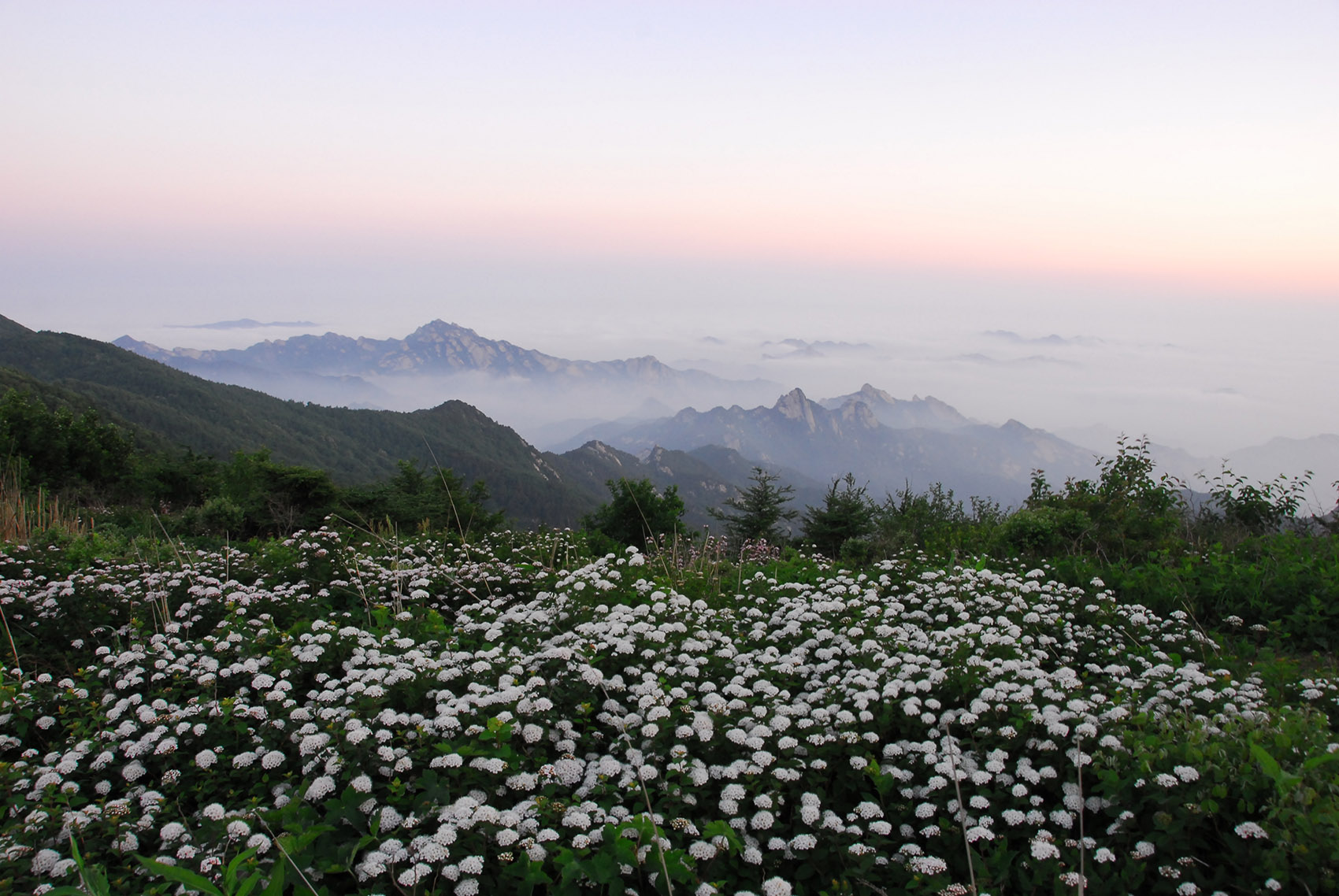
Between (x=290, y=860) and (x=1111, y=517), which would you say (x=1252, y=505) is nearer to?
(x=1111, y=517)

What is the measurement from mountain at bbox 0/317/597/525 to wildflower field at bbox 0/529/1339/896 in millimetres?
92857

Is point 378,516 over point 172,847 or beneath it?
beneath

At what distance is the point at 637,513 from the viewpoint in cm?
1449

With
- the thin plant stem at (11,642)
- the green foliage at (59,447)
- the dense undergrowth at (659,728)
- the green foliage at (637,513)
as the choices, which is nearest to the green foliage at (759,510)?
the green foliage at (637,513)

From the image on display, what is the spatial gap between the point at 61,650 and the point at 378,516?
9.33 meters

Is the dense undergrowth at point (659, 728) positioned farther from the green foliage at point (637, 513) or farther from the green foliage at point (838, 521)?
the green foliage at point (838, 521)

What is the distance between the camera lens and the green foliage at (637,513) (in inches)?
551

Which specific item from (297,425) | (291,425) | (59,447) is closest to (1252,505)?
(59,447)

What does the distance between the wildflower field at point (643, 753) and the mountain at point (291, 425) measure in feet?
305

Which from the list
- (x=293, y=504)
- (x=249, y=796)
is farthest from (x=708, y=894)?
(x=293, y=504)

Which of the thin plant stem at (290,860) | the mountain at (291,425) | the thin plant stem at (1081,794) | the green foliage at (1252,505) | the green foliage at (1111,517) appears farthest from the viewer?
the mountain at (291,425)

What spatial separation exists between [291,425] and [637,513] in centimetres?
13053

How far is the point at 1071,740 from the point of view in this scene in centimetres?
399

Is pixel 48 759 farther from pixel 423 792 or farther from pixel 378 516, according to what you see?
pixel 378 516
